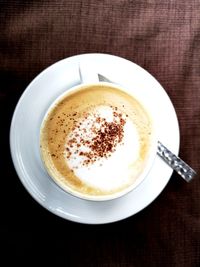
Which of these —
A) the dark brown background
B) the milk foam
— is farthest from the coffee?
the dark brown background

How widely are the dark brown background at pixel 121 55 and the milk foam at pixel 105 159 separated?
18 centimetres

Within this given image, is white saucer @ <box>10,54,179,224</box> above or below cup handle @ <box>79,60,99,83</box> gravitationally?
below

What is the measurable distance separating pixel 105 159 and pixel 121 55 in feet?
1.08

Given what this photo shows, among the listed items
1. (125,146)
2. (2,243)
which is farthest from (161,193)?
(2,243)

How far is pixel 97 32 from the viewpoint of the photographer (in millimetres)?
1365

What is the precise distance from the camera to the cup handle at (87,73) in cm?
125

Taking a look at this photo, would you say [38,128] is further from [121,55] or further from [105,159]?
[121,55]

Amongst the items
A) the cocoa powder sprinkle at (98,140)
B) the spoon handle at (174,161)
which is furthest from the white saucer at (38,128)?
the cocoa powder sprinkle at (98,140)

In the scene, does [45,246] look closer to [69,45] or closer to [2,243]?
[2,243]

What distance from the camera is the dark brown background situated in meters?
1.34

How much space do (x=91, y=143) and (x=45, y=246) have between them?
36cm

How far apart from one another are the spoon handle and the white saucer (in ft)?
0.05

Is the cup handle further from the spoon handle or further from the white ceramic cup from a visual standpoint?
the spoon handle

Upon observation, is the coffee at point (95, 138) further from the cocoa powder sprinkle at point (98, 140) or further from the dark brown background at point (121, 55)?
the dark brown background at point (121, 55)
